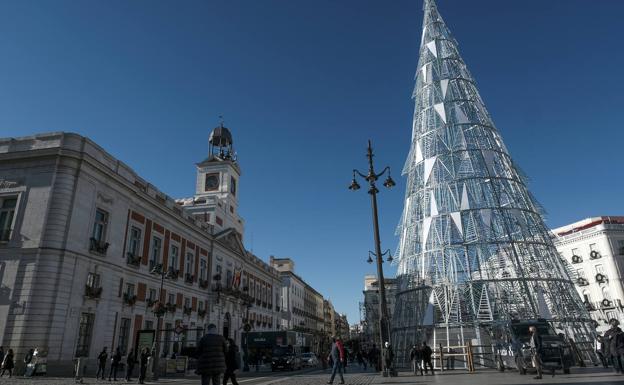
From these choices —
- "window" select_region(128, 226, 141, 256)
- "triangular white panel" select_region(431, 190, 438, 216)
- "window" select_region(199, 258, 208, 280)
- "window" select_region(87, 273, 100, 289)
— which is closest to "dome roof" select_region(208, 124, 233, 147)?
"window" select_region(199, 258, 208, 280)

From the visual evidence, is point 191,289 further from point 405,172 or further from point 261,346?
point 405,172

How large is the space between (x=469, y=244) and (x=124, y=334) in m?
23.0

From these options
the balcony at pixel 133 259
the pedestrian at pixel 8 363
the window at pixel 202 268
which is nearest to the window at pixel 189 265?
the window at pixel 202 268

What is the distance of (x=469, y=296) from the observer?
75.9ft

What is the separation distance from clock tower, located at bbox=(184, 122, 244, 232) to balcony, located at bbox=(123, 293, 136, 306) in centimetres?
1902

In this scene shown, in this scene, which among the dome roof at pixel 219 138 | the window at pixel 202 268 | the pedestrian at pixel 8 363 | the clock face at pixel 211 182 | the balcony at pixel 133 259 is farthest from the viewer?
the dome roof at pixel 219 138

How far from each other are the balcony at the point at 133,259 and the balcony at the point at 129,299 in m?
2.14

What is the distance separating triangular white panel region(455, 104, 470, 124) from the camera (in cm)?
2777

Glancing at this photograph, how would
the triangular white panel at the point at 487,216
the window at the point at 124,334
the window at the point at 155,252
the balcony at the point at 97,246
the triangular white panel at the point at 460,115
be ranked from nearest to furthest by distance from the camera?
the triangular white panel at the point at 487,216 < the balcony at the point at 97,246 < the window at the point at 124,334 < the triangular white panel at the point at 460,115 < the window at the point at 155,252

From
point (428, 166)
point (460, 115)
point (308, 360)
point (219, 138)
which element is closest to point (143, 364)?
point (428, 166)

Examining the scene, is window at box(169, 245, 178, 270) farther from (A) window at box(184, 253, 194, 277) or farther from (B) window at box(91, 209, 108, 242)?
(B) window at box(91, 209, 108, 242)

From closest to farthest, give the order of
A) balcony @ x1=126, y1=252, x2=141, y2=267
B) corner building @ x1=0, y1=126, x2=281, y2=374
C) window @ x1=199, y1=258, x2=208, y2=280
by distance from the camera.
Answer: corner building @ x1=0, y1=126, x2=281, y2=374, balcony @ x1=126, y1=252, x2=141, y2=267, window @ x1=199, y1=258, x2=208, y2=280

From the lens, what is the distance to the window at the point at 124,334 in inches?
1071

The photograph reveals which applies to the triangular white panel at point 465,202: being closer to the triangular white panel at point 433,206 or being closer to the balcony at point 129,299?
the triangular white panel at point 433,206
